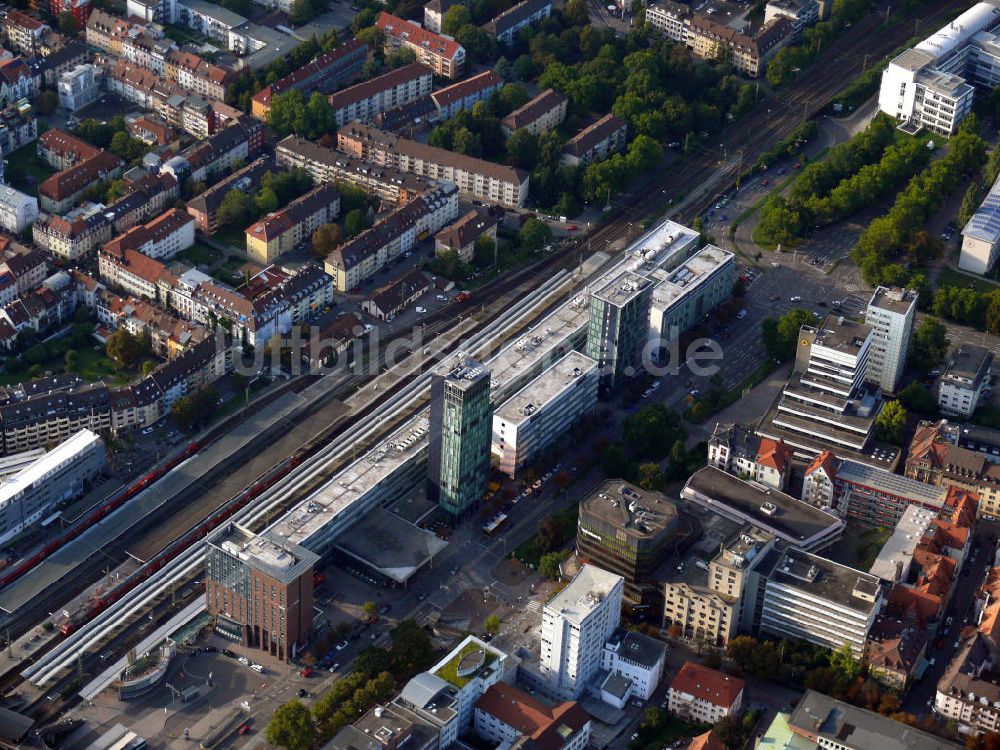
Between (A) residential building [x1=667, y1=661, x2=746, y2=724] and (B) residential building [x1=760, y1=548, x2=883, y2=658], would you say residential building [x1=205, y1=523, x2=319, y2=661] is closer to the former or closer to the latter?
(A) residential building [x1=667, y1=661, x2=746, y2=724]

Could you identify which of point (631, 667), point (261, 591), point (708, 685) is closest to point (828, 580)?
point (708, 685)

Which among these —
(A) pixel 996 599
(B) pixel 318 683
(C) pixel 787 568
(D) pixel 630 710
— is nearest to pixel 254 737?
(B) pixel 318 683

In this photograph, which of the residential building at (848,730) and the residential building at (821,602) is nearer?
the residential building at (848,730)

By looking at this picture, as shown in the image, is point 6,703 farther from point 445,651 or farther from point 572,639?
point 572,639

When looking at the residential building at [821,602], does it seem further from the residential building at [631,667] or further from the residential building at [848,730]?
the residential building at [631,667]

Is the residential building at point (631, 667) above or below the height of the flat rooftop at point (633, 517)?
below

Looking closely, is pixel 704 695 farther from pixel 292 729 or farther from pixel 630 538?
pixel 292 729

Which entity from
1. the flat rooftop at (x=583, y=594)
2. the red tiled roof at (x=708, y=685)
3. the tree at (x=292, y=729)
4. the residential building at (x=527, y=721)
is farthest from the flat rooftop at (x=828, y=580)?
the tree at (x=292, y=729)
